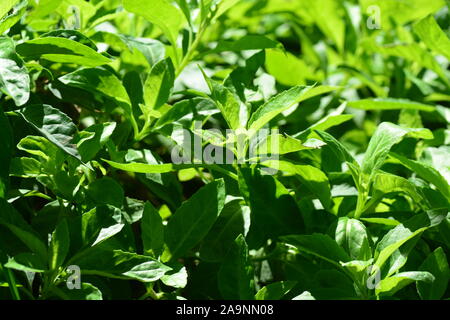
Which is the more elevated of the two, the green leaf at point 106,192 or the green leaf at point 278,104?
the green leaf at point 278,104

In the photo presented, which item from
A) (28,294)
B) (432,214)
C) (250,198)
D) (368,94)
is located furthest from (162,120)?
(368,94)

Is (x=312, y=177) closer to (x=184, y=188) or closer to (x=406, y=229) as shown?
(x=406, y=229)

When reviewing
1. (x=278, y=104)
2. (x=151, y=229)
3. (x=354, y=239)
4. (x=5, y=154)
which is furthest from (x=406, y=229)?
(x=5, y=154)

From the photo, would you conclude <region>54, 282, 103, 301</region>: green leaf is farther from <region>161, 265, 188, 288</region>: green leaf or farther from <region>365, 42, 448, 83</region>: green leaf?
<region>365, 42, 448, 83</region>: green leaf

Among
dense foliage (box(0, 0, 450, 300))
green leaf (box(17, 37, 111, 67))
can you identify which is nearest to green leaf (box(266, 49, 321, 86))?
dense foliage (box(0, 0, 450, 300))

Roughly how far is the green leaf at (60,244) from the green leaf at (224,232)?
0.23 metres

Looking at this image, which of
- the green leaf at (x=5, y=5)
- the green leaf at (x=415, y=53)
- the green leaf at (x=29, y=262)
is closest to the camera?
the green leaf at (x=29, y=262)

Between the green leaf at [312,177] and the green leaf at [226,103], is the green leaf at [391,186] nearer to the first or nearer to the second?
the green leaf at [312,177]

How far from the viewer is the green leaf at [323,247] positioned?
3.06ft

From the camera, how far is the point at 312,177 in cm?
104

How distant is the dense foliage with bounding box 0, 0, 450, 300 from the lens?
0.90 m

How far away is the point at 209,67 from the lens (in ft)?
5.29

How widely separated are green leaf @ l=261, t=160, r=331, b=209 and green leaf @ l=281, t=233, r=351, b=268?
124 mm

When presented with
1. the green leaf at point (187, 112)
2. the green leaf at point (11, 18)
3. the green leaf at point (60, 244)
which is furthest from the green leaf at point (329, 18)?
the green leaf at point (60, 244)
